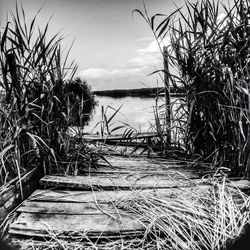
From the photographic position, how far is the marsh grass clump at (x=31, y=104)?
2.10 m

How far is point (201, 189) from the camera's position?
1999 mm

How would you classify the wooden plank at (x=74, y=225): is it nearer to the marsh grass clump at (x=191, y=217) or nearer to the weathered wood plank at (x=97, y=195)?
the marsh grass clump at (x=191, y=217)

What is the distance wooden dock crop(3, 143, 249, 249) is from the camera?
1607 mm

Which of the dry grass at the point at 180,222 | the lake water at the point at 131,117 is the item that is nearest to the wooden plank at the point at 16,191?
the dry grass at the point at 180,222

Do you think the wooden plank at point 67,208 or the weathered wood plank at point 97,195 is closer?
the wooden plank at point 67,208

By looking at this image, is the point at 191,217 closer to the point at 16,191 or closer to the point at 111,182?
the point at 111,182

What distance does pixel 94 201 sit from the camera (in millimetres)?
1926

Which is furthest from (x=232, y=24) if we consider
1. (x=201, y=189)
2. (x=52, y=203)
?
(x=52, y=203)

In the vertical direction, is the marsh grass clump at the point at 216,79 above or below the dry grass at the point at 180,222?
above

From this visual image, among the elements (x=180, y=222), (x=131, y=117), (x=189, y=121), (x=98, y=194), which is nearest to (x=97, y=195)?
(x=98, y=194)

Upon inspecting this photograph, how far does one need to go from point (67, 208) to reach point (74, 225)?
21cm

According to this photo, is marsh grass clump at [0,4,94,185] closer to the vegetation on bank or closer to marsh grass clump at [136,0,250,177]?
the vegetation on bank

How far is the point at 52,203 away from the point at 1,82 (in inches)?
38.4

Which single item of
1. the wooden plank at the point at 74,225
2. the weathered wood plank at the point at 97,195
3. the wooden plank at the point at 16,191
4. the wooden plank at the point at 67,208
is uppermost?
the wooden plank at the point at 16,191
